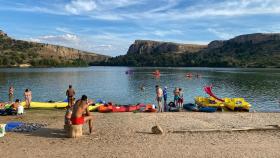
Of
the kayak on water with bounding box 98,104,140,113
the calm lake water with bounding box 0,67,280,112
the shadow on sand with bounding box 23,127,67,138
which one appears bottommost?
the calm lake water with bounding box 0,67,280,112

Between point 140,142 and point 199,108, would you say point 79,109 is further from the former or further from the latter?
point 199,108

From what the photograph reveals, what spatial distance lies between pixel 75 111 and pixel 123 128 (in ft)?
12.7

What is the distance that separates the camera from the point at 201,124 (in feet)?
73.3

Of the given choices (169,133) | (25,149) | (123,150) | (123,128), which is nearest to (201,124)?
(169,133)

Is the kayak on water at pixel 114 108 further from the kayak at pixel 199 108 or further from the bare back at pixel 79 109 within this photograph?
the bare back at pixel 79 109

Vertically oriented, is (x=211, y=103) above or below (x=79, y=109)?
below

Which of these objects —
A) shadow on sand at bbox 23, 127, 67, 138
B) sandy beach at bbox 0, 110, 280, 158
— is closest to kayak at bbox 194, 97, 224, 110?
sandy beach at bbox 0, 110, 280, 158

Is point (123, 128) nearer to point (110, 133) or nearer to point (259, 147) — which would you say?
point (110, 133)

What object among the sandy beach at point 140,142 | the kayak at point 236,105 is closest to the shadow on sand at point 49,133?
the sandy beach at point 140,142

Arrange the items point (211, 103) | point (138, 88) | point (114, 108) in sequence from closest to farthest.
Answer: point (114, 108) → point (211, 103) → point (138, 88)

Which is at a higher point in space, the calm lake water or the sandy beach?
the sandy beach

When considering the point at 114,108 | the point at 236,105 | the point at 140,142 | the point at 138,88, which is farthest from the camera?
the point at 138,88

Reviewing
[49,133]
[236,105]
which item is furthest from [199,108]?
[49,133]

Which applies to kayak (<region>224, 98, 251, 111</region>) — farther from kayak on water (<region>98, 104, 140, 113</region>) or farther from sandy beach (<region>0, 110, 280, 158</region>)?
sandy beach (<region>0, 110, 280, 158</region>)
